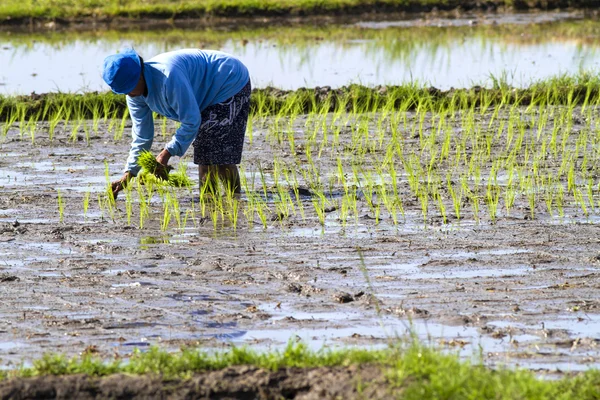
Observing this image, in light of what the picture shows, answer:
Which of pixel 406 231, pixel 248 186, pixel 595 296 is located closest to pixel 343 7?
pixel 248 186

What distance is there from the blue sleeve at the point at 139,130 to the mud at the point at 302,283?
0.32 m

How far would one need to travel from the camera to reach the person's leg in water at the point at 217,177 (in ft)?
20.9

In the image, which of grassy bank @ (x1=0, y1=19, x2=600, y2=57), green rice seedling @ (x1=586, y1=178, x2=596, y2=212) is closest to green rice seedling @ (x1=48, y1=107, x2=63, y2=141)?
green rice seedling @ (x1=586, y1=178, x2=596, y2=212)

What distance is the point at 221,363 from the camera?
3283mm

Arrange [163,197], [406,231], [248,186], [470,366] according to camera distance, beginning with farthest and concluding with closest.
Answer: [248,186]
[163,197]
[406,231]
[470,366]

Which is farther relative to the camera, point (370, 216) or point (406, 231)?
point (370, 216)

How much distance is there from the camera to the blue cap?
543cm

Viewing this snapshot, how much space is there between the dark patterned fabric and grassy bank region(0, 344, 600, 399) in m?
2.86

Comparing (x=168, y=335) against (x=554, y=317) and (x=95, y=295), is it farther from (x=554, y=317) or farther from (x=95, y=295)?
(x=554, y=317)

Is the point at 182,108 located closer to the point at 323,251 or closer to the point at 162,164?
the point at 162,164

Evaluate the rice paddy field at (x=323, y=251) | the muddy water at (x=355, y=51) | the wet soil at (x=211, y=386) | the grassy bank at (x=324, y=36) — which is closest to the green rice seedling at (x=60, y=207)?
the rice paddy field at (x=323, y=251)

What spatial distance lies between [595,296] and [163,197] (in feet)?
10.0

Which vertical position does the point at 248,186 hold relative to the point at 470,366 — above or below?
below

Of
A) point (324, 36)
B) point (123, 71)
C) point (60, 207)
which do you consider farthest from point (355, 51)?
point (123, 71)
